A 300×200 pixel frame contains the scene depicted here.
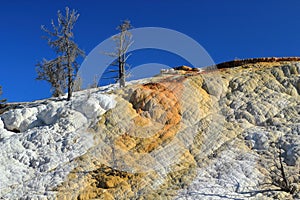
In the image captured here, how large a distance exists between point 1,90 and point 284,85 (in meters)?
38.7

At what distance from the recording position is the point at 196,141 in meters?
14.0

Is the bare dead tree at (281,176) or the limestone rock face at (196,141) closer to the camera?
the bare dead tree at (281,176)

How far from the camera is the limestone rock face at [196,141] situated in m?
11.6

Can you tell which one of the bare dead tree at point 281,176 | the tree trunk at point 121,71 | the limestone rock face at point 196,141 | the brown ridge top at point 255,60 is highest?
the tree trunk at point 121,71

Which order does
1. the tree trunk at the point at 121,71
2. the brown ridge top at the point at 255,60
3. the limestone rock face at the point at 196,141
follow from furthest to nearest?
the tree trunk at the point at 121,71
the brown ridge top at the point at 255,60
the limestone rock face at the point at 196,141

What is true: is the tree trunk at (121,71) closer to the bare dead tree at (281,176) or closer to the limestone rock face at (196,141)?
the limestone rock face at (196,141)

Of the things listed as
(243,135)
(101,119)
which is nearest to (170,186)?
(243,135)

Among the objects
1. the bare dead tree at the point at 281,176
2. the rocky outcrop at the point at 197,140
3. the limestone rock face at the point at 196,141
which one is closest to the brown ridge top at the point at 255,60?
the limestone rock face at the point at 196,141

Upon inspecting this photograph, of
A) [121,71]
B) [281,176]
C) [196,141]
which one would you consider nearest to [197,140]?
[196,141]

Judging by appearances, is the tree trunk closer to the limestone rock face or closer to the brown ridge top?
the brown ridge top

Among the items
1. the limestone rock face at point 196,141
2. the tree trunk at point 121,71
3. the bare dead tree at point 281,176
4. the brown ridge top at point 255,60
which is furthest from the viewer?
the tree trunk at point 121,71

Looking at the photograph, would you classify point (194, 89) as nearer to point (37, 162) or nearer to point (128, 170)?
point (128, 170)

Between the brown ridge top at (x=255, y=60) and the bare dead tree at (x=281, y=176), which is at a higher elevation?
the brown ridge top at (x=255, y=60)

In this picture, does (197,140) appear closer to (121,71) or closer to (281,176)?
(281,176)
